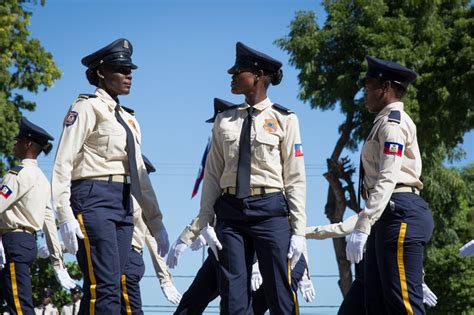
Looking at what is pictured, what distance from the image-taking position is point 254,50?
7.76 meters

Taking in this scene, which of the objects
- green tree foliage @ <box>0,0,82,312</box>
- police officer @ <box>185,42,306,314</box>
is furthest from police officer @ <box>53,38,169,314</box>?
green tree foliage @ <box>0,0,82,312</box>

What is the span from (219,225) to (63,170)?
1273 mm

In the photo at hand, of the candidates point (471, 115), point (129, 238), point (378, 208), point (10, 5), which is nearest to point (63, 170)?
point (129, 238)

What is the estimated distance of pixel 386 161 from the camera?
23.8 ft

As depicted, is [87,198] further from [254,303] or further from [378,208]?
[254,303]

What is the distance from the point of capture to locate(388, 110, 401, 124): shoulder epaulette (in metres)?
7.39

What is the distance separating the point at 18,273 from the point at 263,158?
3810 millimetres

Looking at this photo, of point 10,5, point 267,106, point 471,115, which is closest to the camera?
point 267,106

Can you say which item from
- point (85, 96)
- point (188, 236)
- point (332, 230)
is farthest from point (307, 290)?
point (85, 96)

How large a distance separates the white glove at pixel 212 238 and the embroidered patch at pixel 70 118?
1.30 metres

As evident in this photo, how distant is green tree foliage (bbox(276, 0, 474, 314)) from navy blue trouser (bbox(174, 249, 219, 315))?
18.1 metres

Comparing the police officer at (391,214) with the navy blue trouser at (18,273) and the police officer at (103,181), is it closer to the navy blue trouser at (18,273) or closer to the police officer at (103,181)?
the police officer at (103,181)

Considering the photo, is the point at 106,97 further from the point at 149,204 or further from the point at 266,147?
the point at 266,147

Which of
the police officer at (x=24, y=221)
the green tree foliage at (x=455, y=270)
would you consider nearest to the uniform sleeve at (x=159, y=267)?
the police officer at (x=24, y=221)
